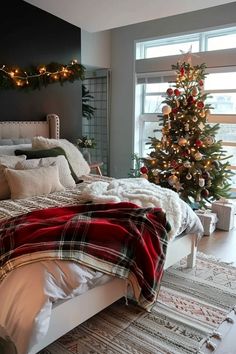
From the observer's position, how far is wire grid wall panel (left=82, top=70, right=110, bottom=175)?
5918 mm

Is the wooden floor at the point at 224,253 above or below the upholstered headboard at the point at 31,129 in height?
below

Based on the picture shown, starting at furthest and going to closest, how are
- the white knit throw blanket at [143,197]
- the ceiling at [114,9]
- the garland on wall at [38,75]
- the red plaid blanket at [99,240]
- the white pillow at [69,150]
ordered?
the garland on wall at [38,75] → the ceiling at [114,9] → the white pillow at [69,150] → the white knit throw blanket at [143,197] → the red plaid blanket at [99,240]

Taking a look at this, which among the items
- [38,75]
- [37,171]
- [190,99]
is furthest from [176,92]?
[37,171]

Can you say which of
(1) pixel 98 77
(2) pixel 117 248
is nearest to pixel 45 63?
(1) pixel 98 77

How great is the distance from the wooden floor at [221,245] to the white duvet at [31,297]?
205cm

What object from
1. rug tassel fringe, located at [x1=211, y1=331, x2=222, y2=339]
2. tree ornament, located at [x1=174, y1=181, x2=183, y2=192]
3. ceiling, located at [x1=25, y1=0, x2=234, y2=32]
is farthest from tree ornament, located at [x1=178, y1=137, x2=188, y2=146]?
rug tassel fringe, located at [x1=211, y1=331, x2=222, y2=339]

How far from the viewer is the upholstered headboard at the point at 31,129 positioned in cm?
384

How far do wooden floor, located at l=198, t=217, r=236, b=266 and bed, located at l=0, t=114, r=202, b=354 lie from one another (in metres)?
0.51

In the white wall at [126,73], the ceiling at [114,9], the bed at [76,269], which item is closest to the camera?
the bed at [76,269]

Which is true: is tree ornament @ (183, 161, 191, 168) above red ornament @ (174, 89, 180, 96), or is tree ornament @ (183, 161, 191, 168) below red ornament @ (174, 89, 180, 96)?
below

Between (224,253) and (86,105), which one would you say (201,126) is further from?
(86,105)

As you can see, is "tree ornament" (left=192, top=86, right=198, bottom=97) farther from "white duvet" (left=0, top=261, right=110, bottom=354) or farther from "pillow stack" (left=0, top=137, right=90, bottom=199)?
"white duvet" (left=0, top=261, right=110, bottom=354)

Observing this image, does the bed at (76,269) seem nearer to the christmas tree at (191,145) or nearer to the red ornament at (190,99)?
the christmas tree at (191,145)

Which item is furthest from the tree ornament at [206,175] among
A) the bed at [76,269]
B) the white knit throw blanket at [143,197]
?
the white knit throw blanket at [143,197]
